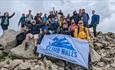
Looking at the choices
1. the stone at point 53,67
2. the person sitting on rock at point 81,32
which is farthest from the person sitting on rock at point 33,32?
the person sitting on rock at point 81,32

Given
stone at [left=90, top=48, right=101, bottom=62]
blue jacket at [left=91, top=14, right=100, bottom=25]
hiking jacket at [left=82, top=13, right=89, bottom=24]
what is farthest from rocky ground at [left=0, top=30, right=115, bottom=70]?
hiking jacket at [left=82, top=13, right=89, bottom=24]

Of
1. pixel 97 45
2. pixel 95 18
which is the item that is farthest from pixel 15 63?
pixel 95 18

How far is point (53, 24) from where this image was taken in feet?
88.2

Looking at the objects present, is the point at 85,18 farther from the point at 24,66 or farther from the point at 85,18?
the point at 24,66

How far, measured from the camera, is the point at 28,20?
92.5 feet

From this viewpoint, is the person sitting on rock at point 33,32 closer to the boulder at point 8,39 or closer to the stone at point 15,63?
the stone at point 15,63

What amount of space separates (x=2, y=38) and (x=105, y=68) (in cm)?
840

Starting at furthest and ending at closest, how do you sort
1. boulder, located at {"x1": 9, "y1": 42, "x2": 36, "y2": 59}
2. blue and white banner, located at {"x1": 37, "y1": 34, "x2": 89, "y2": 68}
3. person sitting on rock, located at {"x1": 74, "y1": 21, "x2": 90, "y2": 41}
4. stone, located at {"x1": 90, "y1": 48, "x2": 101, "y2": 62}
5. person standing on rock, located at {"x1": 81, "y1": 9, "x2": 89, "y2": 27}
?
person standing on rock, located at {"x1": 81, "y1": 9, "x2": 89, "y2": 27}, stone, located at {"x1": 90, "y1": 48, "x2": 101, "y2": 62}, boulder, located at {"x1": 9, "y1": 42, "x2": 36, "y2": 59}, blue and white banner, located at {"x1": 37, "y1": 34, "x2": 89, "y2": 68}, person sitting on rock, located at {"x1": 74, "y1": 21, "x2": 90, "y2": 41}

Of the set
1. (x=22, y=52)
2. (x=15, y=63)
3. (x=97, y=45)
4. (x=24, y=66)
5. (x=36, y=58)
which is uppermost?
(x=22, y=52)

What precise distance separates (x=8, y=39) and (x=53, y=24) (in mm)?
4725

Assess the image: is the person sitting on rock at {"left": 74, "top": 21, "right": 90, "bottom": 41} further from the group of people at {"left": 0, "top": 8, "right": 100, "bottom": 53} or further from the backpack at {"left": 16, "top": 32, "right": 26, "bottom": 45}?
the backpack at {"left": 16, "top": 32, "right": 26, "bottom": 45}

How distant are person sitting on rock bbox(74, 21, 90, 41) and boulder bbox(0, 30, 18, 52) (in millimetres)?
5672

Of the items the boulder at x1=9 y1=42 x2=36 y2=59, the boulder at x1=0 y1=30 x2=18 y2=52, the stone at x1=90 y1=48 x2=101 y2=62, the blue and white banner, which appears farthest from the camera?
the boulder at x1=0 y1=30 x2=18 y2=52

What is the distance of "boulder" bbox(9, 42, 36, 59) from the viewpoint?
86.9 ft
